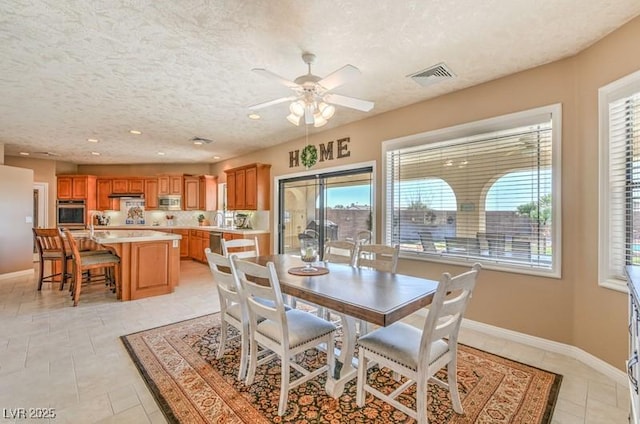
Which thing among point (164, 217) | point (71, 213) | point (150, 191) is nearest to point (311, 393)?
point (150, 191)

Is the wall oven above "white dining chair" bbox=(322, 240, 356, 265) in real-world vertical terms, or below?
above

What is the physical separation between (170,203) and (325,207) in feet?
18.0

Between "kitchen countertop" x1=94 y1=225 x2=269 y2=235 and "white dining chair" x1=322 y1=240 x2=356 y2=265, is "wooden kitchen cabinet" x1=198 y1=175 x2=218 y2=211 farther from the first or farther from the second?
"white dining chair" x1=322 y1=240 x2=356 y2=265

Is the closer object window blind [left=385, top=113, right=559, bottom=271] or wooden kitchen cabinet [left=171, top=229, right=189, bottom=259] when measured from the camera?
window blind [left=385, top=113, right=559, bottom=271]

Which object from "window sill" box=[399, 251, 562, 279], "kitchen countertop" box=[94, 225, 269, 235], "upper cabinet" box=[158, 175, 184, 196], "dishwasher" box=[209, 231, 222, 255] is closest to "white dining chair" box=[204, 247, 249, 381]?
"window sill" box=[399, 251, 562, 279]

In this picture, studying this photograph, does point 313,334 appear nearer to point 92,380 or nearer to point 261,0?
point 92,380

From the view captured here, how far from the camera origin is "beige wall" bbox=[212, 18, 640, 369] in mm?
2344

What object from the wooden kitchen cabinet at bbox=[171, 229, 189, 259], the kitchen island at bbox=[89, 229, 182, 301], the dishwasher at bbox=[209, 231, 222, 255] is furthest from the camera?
the wooden kitchen cabinet at bbox=[171, 229, 189, 259]

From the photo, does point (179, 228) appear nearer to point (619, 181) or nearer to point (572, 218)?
point (572, 218)

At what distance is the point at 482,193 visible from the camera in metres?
3.28

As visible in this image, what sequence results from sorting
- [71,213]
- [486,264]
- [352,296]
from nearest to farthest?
[352,296] → [486,264] → [71,213]

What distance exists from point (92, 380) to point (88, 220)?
25.1 feet

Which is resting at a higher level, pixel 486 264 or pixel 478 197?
pixel 478 197

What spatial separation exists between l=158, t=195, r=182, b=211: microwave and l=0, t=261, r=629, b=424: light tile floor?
4.35 m
